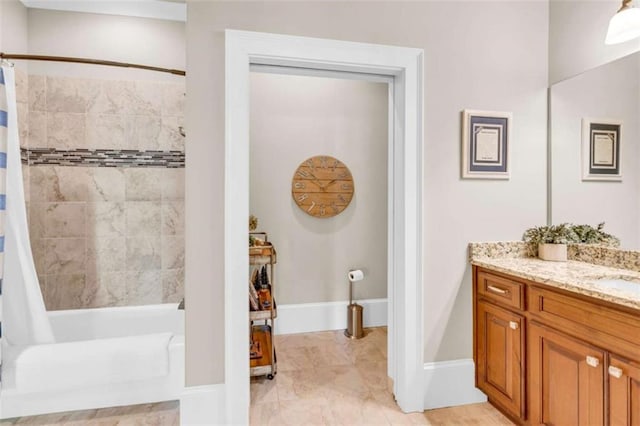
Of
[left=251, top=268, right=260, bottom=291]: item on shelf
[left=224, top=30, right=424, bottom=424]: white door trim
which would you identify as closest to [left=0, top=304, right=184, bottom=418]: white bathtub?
[left=224, top=30, right=424, bottom=424]: white door trim

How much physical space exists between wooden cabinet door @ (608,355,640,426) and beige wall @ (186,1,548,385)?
89 cm

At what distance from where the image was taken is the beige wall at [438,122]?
1828 millimetres

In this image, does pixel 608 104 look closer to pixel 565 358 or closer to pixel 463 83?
pixel 463 83

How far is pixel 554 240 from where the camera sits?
2117 mm

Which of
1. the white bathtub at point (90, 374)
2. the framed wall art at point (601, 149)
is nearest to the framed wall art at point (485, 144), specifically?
the framed wall art at point (601, 149)

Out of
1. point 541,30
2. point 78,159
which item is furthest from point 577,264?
point 78,159

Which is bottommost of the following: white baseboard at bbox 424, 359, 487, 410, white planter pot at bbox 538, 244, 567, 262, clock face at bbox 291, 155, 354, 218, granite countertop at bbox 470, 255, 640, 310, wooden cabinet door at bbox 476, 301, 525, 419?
white baseboard at bbox 424, 359, 487, 410

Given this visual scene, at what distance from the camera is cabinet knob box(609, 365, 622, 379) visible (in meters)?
1.29

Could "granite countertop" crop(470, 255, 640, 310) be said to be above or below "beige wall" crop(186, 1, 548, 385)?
below

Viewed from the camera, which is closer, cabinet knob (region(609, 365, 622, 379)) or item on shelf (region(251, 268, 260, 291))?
cabinet knob (region(609, 365, 622, 379))

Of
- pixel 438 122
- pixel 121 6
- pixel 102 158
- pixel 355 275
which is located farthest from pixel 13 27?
pixel 355 275

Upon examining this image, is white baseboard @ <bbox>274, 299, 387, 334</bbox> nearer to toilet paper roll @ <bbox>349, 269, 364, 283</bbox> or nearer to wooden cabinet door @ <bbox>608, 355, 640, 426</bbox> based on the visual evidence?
toilet paper roll @ <bbox>349, 269, 364, 283</bbox>

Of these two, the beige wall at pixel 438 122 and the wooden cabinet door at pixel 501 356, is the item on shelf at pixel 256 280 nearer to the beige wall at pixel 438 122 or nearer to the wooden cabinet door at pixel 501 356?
the beige wall at pixel 438 122

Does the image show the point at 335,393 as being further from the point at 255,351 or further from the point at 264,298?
the point at 264,298
